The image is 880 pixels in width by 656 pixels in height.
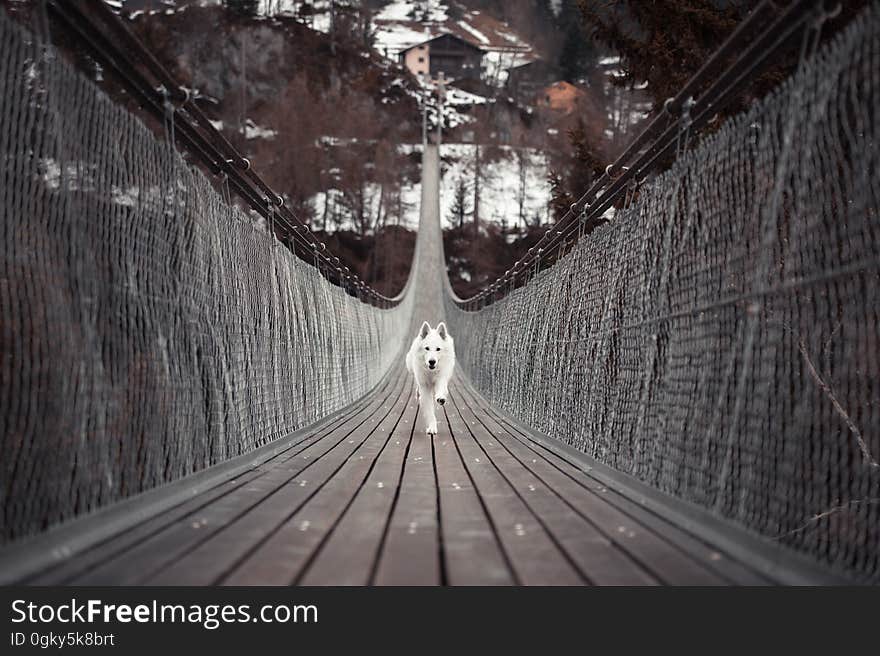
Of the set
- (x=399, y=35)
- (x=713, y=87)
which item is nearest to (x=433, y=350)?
(x=713, y=87)

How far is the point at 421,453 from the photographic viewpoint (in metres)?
3.83

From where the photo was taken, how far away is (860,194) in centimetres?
155

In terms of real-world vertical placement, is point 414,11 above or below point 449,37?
above

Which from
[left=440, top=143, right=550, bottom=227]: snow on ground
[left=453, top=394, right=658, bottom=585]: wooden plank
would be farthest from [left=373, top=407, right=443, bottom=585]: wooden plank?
[left=440, top=143, right=550, bottom=227]: snow on ground

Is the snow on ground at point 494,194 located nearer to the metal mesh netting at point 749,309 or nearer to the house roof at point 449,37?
the house roof at point 449,37

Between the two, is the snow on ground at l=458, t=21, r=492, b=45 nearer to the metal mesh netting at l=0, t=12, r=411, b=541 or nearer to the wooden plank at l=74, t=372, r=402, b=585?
the metal mesh netting at l=0, t=12, r=411, b=541

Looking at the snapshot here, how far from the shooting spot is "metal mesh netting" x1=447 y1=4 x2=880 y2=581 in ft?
5.82

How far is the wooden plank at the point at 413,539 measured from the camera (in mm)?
1507

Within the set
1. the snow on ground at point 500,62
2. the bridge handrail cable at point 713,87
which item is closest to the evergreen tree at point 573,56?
the snow on ground at point 500,62

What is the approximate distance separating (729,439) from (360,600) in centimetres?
104

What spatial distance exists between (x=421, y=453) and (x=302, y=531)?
1.95 m

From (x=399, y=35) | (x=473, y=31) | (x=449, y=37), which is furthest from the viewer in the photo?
(x=399, y=35)

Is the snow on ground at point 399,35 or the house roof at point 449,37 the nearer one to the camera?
the house roof at point 449,37

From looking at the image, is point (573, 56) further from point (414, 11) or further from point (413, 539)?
point (413, 539)
